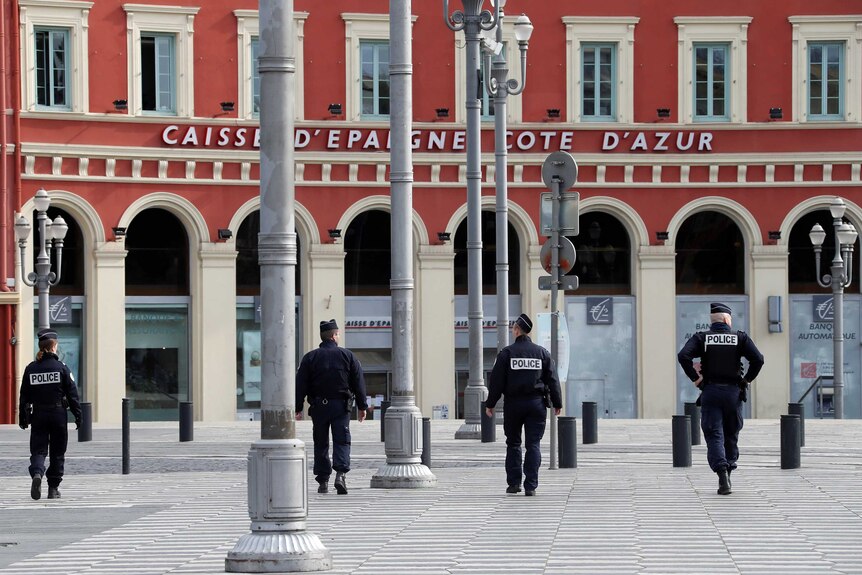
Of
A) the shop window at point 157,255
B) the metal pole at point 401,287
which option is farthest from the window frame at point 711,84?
the metal pole at point 401,287

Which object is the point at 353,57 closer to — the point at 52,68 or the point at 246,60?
the point at 246,60

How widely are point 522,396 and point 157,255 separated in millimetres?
24283

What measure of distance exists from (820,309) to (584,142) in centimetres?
707

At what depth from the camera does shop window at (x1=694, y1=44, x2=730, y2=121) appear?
42.4m

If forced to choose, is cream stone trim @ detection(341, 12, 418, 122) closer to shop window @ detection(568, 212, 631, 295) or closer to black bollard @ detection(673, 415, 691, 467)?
shop window @ detection(568, 212, 631, 295)

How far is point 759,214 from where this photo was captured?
42.3 meters

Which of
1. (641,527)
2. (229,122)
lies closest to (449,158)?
(229,122)

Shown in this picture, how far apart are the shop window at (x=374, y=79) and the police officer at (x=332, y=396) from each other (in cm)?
2392

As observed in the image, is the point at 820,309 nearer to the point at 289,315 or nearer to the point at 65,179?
the point at 65,179

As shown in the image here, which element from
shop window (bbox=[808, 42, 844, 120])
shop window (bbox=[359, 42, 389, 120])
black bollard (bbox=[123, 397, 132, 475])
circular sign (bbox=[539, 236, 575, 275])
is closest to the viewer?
circular sign (bbox=[539, 236, 575, 275])

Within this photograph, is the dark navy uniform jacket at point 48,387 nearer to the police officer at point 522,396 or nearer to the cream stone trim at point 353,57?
the police officer at point 522,396

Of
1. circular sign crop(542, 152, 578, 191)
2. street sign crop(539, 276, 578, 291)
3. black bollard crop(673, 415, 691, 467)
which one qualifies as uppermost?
circular sign crop(542, 152, 578, 191)

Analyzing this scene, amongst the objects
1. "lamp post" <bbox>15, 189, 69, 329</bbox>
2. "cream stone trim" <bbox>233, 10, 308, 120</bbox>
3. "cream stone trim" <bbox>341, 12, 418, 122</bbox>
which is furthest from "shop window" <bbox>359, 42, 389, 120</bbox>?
"lamp post" <bbox>15, 189, 69, 329</bbox>

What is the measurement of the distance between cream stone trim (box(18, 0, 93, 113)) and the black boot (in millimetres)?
25146
